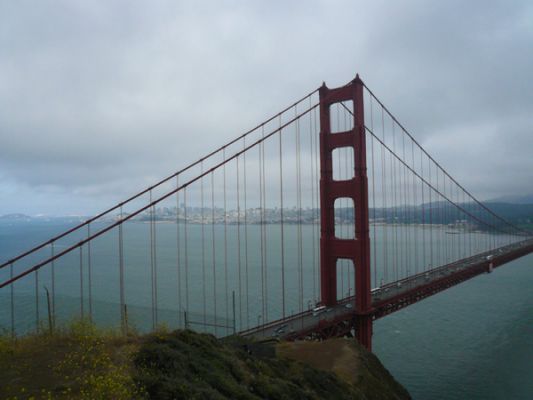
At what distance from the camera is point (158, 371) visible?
7.09 metres

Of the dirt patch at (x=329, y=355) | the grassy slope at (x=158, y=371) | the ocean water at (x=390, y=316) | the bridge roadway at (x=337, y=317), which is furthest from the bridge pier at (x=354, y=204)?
the grassy slope at (x=158, y=371)

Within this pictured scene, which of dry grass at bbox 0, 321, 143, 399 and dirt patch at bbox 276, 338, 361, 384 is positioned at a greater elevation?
dry grass at bbox 0, 321, 143, 399

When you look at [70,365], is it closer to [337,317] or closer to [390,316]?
[337,317]

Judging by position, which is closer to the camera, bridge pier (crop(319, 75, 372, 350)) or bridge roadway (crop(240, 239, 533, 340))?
bridge roadway (crop(240, 239, 533, 340))

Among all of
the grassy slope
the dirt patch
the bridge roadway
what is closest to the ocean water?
the grassy slope

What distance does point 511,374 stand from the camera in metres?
21.1

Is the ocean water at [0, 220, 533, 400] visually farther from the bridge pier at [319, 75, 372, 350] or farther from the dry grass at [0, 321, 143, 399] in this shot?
the bridge pier at [319, 75, 372, 350]

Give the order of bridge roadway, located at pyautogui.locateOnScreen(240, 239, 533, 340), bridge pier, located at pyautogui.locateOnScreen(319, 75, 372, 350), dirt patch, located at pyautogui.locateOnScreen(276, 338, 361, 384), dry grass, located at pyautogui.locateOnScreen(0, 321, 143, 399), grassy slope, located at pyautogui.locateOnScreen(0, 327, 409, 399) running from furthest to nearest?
bridge pier, located at pyautogui.locateOnScreen(319, 75, 372, 350) < bridge roadway, located at pyautogui.locateOnScreen(240, 239, 533, 340) < dirt patch, located at pyautogui.locateOnScreen(276, 338, 361, 384) < grassy slope, located at pyautogui.locateOnScreen(0, 327, 409, 399) < dry grass, located at pyautogui.locateOnScreen(0, 321, 143, 399)

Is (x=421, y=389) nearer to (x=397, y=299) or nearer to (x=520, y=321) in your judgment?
(x=397, y=299)

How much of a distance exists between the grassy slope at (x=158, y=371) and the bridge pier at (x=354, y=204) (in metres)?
5.98

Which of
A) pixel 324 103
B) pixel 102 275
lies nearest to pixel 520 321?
pixel 324 103

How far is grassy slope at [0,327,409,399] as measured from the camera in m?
6.20

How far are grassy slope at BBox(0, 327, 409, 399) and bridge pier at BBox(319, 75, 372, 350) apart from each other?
5978 millimetres

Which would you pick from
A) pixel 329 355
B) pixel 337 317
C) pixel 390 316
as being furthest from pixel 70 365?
pixel 390 316
